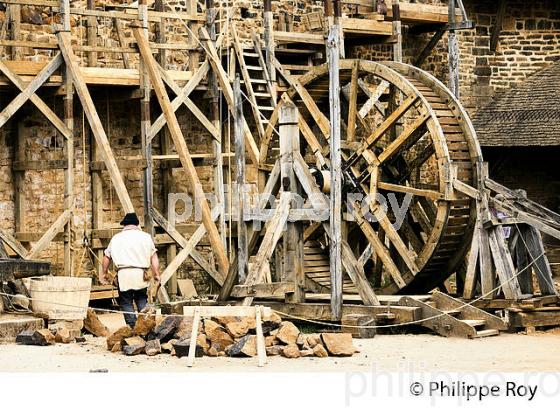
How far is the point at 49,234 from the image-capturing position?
18203mm

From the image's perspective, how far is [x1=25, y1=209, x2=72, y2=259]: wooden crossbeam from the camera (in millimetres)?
18016

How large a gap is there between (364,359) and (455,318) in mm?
2222

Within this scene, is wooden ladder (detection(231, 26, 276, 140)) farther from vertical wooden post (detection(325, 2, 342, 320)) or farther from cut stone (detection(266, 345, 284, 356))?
cut stone (detection(266, 345, 284, 356))

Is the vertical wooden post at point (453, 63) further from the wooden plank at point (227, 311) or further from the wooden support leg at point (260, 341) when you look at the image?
the wooden support leg at point (260, 341)

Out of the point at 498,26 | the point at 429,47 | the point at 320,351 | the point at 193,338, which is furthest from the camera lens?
the point at 498,26

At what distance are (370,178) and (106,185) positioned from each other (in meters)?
3.70

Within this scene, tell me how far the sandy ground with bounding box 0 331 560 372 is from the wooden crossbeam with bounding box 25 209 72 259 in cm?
304

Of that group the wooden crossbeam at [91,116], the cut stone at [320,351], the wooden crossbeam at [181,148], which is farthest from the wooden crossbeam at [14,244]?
the cut stone at [320,351]

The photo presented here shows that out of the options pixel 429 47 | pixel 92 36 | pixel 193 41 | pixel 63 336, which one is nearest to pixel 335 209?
pixel 63 336

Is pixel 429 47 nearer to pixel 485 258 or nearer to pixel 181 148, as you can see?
pixel 181 148

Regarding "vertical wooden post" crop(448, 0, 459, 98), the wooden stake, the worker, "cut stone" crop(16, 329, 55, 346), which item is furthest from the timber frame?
"cut stone" crop(16, 329, 55, 346)

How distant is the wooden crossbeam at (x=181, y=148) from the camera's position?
17.9 m

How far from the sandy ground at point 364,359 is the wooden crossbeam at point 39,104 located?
3887 millimetres

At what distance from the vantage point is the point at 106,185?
784 inches
